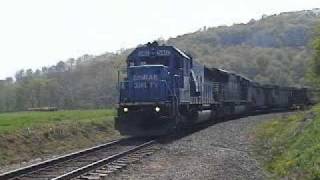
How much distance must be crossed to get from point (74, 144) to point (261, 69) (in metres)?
102

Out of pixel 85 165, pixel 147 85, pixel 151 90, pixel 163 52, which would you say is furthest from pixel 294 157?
pixel 163 52

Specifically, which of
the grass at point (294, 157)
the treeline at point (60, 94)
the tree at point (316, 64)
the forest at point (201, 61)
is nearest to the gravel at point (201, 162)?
the grass at point (294, 157)

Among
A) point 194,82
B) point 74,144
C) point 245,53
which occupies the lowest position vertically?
point 74,144

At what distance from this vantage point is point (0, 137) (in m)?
19.3

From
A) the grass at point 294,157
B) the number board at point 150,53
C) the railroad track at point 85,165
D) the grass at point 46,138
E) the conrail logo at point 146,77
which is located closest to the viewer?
the grass at point 294,157

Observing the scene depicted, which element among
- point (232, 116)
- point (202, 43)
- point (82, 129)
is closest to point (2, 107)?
point (232, 116)

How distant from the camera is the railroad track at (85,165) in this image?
1229cm

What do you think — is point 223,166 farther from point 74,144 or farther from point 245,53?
point 245,53

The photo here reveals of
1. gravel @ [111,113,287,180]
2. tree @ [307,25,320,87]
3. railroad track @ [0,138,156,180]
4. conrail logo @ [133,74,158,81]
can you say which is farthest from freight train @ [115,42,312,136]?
tree @ [307,25,320,87]

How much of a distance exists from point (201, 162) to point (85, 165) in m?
3.30

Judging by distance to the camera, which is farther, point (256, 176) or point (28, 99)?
point (28, 99)

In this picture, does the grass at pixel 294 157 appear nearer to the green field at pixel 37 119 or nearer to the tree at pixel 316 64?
the green field at pixel 37 119

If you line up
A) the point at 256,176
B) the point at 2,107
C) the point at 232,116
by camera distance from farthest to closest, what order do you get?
the point at 2,107, the point at 232,116, the point at 256,176

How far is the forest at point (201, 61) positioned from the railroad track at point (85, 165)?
1253 centimetres
